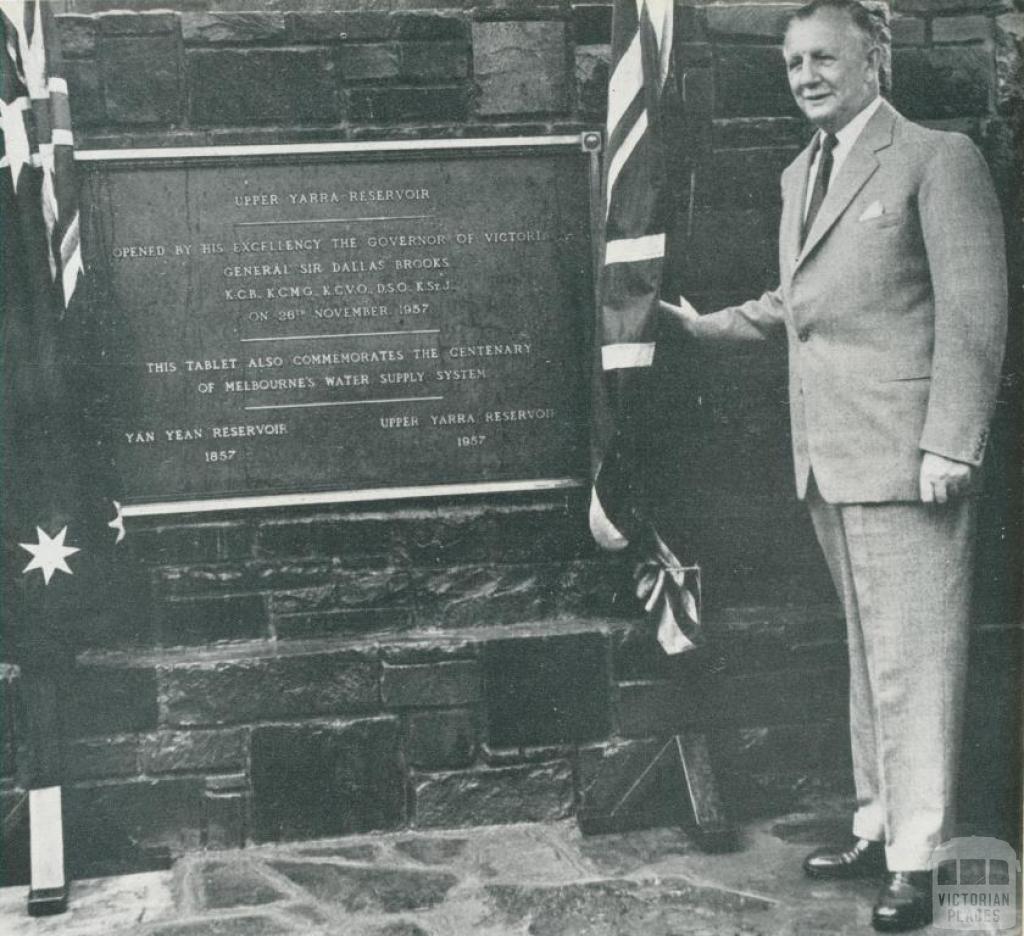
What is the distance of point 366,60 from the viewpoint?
3.82 meters

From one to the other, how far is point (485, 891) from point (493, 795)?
467mm

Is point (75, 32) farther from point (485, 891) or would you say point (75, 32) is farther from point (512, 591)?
point (485, 891)

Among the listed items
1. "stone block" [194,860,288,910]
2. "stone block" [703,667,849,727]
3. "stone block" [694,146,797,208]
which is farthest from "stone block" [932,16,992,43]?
"stone block" [194,860,288,910]

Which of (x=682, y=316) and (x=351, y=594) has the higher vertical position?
(x=682, y=316)

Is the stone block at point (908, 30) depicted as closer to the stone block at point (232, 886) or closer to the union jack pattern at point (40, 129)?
the union jack pattern at point (40, 129)

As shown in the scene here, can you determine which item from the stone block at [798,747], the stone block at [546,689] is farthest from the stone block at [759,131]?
the stone block at [798,747]

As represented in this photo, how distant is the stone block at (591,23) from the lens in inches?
152

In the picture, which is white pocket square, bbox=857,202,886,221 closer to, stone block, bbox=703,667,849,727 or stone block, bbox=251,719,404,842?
stone block, bbox=703,667,849,727

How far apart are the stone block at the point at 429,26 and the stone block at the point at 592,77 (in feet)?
1.21

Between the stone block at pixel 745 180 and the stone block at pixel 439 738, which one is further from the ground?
the stone block at pixel 745 180

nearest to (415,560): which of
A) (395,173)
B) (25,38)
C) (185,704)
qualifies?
(185,704)

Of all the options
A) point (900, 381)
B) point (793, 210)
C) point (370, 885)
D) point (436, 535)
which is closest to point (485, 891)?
point (370, 885)

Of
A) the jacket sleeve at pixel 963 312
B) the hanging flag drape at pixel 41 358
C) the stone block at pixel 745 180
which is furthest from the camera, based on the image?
the stone block at pixel 745 180

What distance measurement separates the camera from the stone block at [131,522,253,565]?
12.6ft
